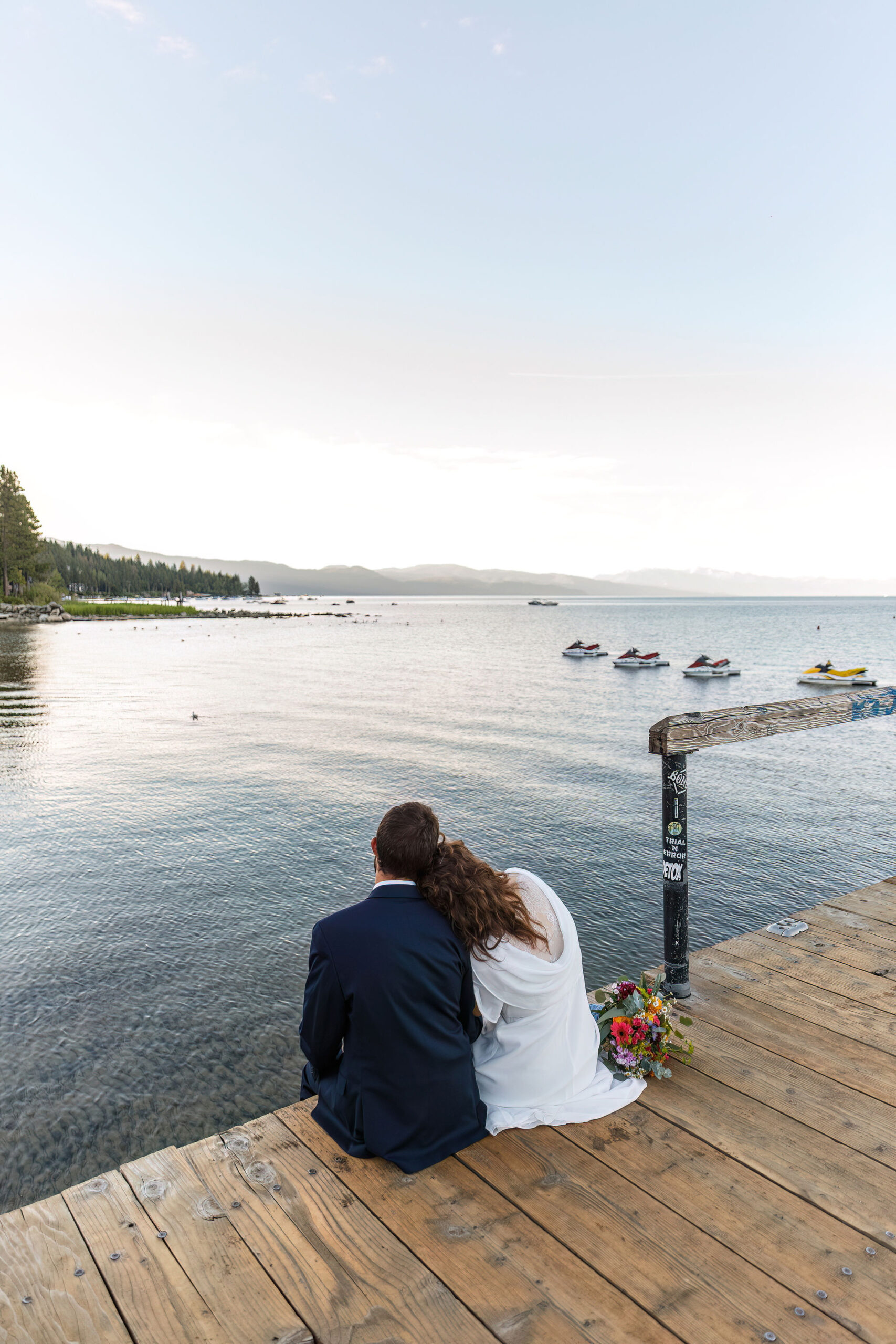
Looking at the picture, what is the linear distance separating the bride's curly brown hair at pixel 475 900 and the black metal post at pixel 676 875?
61.1 inches

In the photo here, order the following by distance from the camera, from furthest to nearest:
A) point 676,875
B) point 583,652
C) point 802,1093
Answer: point 583,652 < point 676,875 < point 802,1093

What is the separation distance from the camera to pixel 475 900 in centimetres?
353

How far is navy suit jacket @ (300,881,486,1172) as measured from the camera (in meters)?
3.33

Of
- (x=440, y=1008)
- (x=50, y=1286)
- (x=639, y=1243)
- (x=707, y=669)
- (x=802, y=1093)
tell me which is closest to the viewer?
(x=50, y=1286)

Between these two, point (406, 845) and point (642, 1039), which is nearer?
point (406, 845)

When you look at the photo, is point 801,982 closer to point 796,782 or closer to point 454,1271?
point 454,1271

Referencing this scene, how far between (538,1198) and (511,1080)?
59 centimetres

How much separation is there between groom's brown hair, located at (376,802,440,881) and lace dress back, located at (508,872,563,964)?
554 millimetres

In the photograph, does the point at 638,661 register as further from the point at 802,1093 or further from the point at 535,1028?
the point at 535,1028

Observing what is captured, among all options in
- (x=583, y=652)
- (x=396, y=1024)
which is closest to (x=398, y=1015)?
(x=396, y=1024)

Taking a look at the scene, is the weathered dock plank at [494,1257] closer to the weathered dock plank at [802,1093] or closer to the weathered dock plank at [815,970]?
the weathered dock plank at [802,1093]

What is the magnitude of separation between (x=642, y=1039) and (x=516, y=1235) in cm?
143

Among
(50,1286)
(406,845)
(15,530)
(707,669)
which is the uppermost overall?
(15,530)

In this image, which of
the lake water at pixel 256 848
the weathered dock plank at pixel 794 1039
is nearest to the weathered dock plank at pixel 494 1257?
the weathered dock plank at pixel 794 1039
